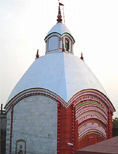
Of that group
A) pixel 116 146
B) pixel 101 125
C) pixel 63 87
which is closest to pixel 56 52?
pixel 63 87

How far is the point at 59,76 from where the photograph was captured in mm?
13281

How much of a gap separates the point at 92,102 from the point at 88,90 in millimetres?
1057

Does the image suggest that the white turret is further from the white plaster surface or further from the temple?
the white plaster surface

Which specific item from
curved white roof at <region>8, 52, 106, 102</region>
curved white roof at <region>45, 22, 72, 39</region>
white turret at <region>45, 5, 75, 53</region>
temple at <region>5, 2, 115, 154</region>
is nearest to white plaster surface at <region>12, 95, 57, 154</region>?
temple at <region>5, 2, 115, 154</region>

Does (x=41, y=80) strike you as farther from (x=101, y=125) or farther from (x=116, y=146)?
(x=116, y=146)

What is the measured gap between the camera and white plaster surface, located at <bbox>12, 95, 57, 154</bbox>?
1223 cm

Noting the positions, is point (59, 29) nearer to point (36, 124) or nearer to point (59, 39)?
point (59, 39)

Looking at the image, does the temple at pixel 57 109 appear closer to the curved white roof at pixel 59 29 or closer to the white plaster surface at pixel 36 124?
the white plaster surface at pixel 36 124

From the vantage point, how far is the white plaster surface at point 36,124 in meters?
12.2

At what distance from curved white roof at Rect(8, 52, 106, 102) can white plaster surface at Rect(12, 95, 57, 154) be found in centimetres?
94

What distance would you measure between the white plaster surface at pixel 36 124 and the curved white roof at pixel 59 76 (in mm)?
939

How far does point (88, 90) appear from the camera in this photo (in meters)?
13.3

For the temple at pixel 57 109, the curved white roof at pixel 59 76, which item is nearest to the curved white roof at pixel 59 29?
the temple at pixel 57 109

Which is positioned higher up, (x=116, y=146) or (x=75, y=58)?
(x=75, y=58)
